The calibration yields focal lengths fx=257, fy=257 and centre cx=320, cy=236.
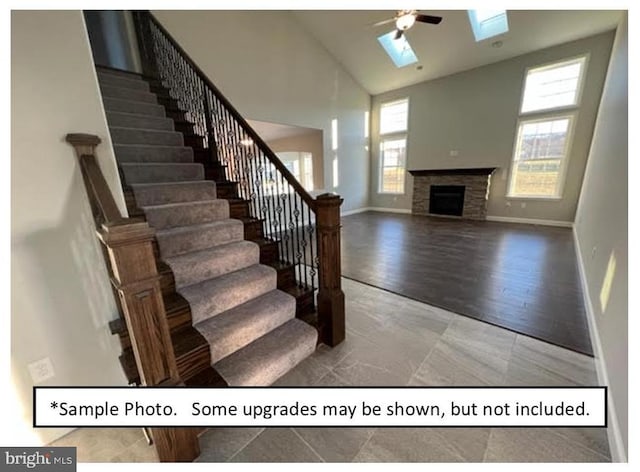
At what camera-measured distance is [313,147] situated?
7.25m

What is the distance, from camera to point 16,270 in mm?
1193

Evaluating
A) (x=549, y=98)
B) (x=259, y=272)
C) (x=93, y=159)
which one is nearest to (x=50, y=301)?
(x=93, y=159)

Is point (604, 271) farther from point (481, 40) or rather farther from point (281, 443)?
point (481, 40)

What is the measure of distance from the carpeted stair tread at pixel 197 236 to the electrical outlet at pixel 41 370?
Result: 2.69 ft

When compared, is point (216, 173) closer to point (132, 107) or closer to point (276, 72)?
point (132, 107)

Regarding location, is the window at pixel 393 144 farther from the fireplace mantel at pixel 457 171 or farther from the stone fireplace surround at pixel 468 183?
the stone fireplace surround at pixel 468 183

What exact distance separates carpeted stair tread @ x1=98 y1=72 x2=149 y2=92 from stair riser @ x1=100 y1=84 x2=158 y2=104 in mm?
118

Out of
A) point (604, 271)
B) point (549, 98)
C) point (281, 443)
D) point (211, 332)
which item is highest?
point (549, 98)

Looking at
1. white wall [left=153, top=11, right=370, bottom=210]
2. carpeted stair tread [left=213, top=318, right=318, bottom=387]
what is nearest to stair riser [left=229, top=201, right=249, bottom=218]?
carpeted stair tread [left=213, top=318, right=318, bottom=387]

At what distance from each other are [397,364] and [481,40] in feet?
22.7

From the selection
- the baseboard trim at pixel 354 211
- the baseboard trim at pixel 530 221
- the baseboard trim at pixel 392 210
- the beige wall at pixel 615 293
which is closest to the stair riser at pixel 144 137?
the beige wall at pixel 615 293

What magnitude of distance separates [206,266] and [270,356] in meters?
0.82

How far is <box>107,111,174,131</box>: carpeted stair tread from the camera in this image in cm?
275

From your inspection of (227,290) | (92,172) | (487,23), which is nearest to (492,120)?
(487,23)
